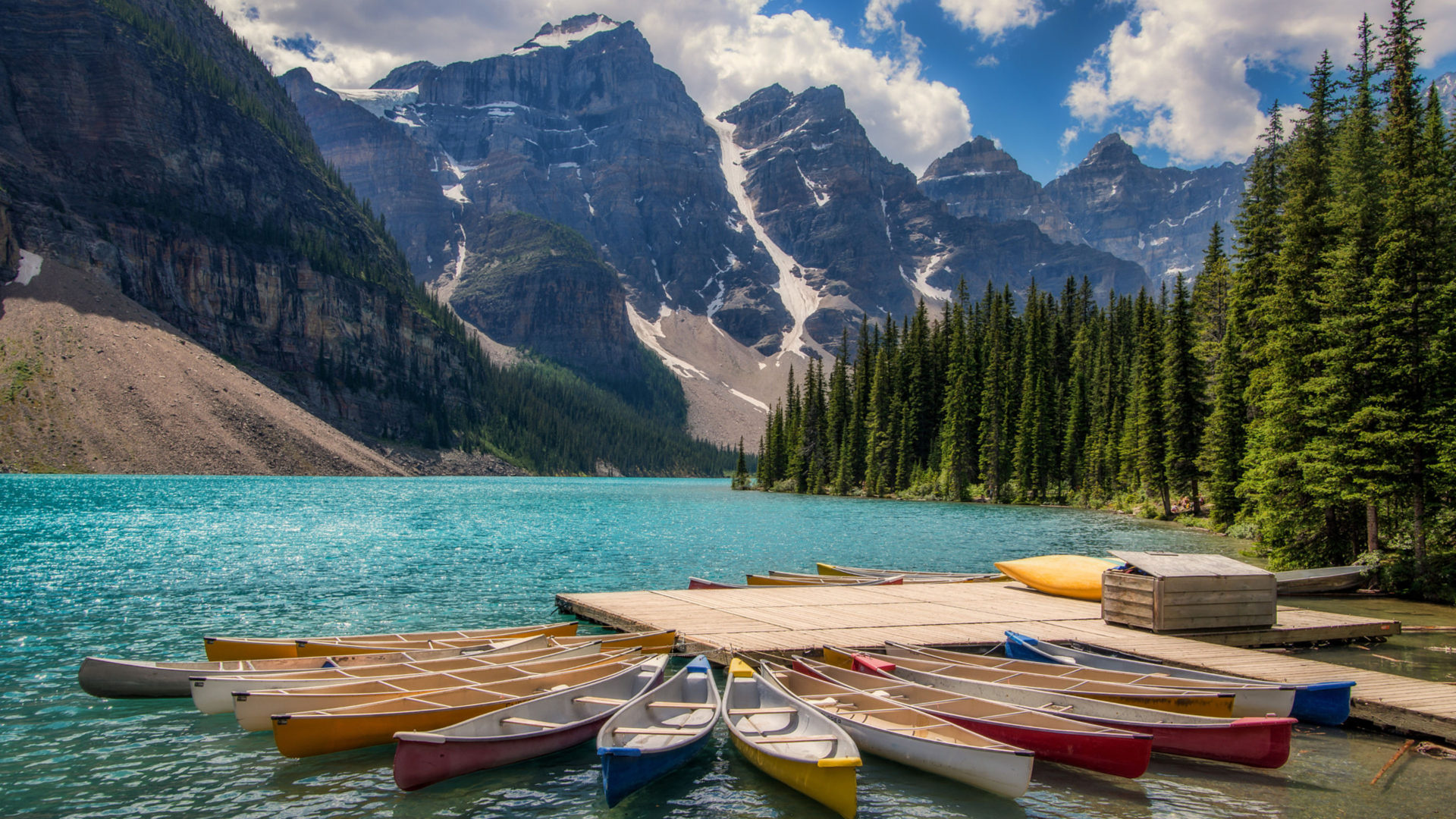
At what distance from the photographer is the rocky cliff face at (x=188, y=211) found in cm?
14425

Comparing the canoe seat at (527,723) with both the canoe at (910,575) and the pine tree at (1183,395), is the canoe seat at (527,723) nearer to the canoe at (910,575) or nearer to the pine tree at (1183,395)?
the canoe at (910,575)

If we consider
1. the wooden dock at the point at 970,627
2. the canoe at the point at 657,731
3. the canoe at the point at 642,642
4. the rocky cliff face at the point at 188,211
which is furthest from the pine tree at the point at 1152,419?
the rocky cliff face at the point at 188,211

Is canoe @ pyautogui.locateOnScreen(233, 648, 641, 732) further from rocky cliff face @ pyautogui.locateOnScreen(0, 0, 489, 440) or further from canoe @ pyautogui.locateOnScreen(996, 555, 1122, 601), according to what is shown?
rocky cliff face @ pyautogui.locateOnScreen(0, 0, 489, 440)

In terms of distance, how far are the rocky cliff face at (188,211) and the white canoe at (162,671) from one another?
151378mm

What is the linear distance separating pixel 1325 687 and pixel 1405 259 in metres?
17.9

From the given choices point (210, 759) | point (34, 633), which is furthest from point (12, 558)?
point (210, 759)

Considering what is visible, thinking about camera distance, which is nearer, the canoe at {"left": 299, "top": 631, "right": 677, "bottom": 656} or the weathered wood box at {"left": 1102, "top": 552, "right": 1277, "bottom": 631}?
the canoe at {"left": 299, "top": 631, "right": 677, "bottom": 656}

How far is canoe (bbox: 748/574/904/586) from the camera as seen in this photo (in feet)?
83.5

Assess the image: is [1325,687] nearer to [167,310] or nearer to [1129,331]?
[1129,331]

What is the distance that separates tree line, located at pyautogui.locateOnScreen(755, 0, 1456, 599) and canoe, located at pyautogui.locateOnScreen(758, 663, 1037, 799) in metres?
19.3

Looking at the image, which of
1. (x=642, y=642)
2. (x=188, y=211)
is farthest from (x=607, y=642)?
(x=188, y=211)

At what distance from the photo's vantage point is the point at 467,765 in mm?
10047

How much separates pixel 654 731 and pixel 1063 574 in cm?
1613

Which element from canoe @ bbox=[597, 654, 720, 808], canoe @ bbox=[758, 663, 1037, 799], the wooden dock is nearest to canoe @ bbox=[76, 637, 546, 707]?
canoe @ bbox=[597, 654, 720, 808]
